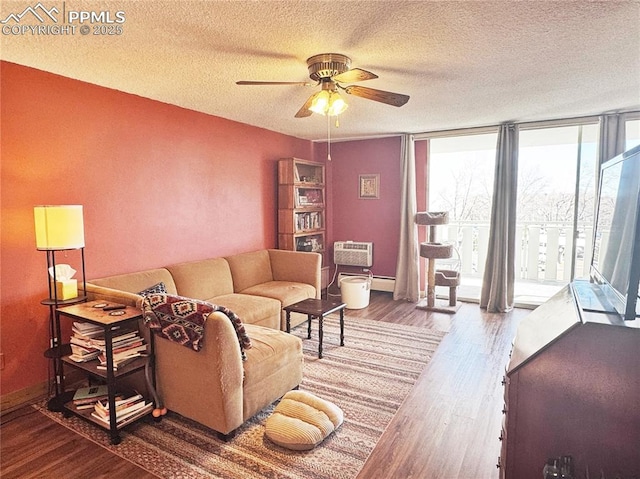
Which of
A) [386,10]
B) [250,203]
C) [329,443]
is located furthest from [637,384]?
[250,203]

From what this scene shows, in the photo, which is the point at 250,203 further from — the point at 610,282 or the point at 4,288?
the point at 610,282

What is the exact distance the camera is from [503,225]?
4.64 metres

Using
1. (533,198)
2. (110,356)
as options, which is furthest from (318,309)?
(533,198)

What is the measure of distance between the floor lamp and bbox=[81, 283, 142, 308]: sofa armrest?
0.19 ft

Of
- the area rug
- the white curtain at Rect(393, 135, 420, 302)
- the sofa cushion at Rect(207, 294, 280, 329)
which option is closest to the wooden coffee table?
the sofa cushion at Rect(207, 294, 280, 329)

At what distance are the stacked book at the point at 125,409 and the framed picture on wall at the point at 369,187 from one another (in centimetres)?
424

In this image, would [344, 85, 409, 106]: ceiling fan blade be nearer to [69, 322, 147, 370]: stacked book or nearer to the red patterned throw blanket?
the red patterned throw blanket

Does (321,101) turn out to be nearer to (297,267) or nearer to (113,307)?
(113,307)

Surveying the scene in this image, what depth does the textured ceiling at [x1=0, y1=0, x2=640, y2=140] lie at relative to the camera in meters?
1.84

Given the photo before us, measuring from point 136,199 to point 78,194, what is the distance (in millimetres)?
503

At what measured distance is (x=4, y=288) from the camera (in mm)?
2492

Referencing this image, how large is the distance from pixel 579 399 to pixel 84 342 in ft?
8.62

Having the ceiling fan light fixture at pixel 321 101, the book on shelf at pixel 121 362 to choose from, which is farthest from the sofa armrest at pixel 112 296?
the ceiling fan light fixture at pixel 321 101

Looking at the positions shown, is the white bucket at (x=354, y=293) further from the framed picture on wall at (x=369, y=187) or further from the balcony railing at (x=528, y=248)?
the framed picture on wall at (x=369, y=187)
